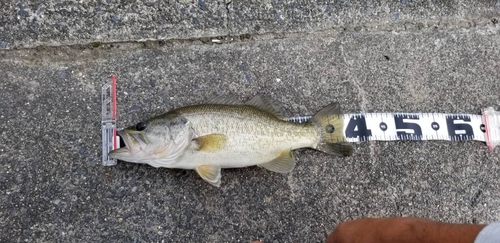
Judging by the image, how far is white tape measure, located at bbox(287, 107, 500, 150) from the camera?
339 centimetres

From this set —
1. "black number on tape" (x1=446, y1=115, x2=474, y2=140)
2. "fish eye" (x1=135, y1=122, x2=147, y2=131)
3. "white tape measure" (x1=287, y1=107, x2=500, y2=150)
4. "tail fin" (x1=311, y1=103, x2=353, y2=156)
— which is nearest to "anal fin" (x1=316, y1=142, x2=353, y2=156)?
"tail fin" (x1=311, y1=103, x2=353, y2=156)

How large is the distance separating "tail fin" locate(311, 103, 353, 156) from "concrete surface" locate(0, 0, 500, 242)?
0.39 ft

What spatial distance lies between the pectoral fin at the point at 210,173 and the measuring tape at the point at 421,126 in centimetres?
73

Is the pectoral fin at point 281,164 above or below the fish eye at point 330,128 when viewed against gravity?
below

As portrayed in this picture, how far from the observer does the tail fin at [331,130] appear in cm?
318

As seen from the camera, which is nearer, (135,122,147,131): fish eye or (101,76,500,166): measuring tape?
(135,122,147,131): fish eye

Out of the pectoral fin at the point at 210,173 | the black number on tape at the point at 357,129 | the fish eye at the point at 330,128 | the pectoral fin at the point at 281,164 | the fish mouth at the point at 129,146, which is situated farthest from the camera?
the black number on tape at the point at 357,129

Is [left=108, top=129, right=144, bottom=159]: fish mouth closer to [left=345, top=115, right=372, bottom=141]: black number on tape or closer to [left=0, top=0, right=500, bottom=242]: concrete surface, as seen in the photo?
[left=0, top=0, right=500, bottom=242]: concrete surface

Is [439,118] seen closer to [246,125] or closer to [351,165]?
[351,165]

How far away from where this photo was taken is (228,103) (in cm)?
313

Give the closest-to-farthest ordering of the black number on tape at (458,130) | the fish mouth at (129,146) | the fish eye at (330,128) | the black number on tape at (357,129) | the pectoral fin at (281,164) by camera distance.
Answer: the fish mouth at (129,146) → the pectoral fin at (281,164) → the fish eye at (330,128) → the black number on tape at (357,129) → the black number on tape at (458,130)

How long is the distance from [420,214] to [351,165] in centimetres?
62

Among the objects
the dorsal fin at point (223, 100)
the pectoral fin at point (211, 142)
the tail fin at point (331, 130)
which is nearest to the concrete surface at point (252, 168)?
the tail fin at point (331, 130)

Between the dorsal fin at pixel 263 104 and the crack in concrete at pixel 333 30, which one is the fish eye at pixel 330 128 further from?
the crack in concrete at pixel 333 30
